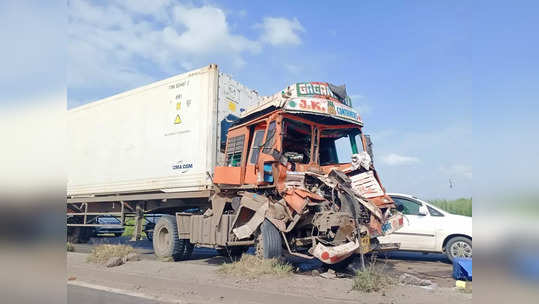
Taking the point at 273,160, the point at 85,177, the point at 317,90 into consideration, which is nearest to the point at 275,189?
the point at 273,160

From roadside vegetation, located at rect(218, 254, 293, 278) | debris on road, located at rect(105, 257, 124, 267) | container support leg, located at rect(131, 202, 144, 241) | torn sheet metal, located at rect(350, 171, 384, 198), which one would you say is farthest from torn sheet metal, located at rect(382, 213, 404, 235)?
container support leg, located at rect(131, 202, 144, 241)

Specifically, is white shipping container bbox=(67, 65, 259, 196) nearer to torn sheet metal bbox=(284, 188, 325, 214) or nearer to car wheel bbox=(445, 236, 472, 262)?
torn sheet metal bbox=(284, 188, 325, 214)

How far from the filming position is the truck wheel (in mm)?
6238

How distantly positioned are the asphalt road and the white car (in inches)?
221

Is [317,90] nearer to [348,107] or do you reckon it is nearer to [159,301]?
[348,107]

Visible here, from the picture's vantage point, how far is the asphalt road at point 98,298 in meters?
5.29

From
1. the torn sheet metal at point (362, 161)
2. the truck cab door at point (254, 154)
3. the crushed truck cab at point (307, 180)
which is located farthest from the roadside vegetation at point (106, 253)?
the torn sheet metal at point (362, 161)

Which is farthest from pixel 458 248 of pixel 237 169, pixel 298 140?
pixel 237 169

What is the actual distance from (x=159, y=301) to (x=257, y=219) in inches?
86.8

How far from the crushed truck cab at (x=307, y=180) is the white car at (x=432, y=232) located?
1.96m

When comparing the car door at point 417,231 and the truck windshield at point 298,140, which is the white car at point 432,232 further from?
the truck windshield at point 298,140

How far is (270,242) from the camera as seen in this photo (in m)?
6.25

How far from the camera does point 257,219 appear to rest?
666 cm

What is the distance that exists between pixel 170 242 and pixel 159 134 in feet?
9.83
